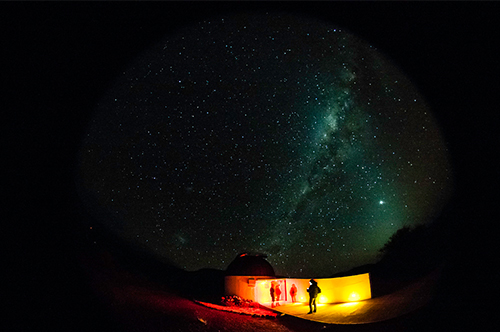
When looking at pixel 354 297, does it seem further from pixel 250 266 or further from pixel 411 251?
pixel 411 251

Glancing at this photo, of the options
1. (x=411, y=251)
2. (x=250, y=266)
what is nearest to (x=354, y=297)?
(x=250, y=266)

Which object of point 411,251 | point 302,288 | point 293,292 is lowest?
point 293,292

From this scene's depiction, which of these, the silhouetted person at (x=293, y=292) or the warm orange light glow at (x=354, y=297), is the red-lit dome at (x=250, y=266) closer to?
the silhouetted person at (x=293, y=292)

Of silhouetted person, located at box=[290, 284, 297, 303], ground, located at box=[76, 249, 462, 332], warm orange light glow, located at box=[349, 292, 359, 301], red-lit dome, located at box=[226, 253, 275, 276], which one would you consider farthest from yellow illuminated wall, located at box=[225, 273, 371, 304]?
ground, located at box=[76, 249, 462, 332]

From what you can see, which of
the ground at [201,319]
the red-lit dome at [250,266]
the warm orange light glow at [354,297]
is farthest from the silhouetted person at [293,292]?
the ground at [201,319]

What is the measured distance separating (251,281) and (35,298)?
1250 centimetres

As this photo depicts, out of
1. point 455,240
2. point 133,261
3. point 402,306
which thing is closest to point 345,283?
point 402,306

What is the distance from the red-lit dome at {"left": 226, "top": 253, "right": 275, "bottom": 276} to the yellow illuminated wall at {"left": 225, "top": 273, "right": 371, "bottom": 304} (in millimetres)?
Answer: 2599

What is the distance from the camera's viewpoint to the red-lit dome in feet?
66.4

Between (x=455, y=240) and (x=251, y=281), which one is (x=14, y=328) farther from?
(x=251, y=281)

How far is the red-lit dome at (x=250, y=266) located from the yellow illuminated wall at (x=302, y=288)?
2599 mm

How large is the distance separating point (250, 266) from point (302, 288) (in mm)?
4459

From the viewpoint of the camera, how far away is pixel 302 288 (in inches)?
671

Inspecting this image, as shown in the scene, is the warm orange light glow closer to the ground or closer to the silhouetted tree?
the ground
